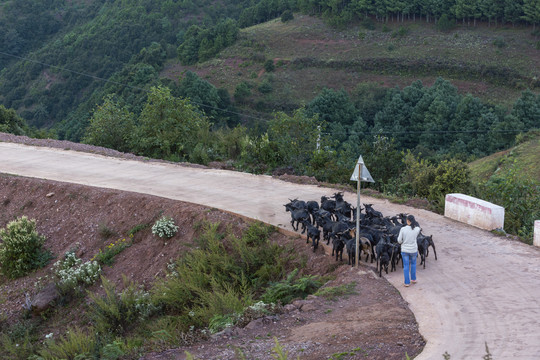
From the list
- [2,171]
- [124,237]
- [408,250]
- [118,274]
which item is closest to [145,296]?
[118,274]

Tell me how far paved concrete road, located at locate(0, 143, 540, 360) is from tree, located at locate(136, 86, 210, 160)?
2.94m

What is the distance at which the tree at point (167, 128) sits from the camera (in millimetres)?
25516

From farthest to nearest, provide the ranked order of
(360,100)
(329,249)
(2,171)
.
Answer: (360,100), (2,171), (329,249)

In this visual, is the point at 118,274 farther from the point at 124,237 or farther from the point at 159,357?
the point at 159,357

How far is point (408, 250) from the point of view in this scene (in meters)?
11.0

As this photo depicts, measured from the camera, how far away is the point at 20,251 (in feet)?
52.9

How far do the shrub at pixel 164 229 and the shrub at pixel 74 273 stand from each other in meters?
1.76

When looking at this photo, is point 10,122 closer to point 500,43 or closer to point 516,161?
point 516,161

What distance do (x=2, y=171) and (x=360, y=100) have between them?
49698 millimetres

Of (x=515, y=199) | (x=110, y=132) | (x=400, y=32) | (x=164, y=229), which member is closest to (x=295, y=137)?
(x=110, y=132)

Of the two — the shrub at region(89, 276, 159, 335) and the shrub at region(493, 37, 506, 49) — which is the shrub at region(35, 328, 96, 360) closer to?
the shrub at region(89, 276, 159, 335)

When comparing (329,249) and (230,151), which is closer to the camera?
(329,249)

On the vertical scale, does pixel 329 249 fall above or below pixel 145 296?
above

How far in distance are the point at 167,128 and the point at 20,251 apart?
11233 mm
